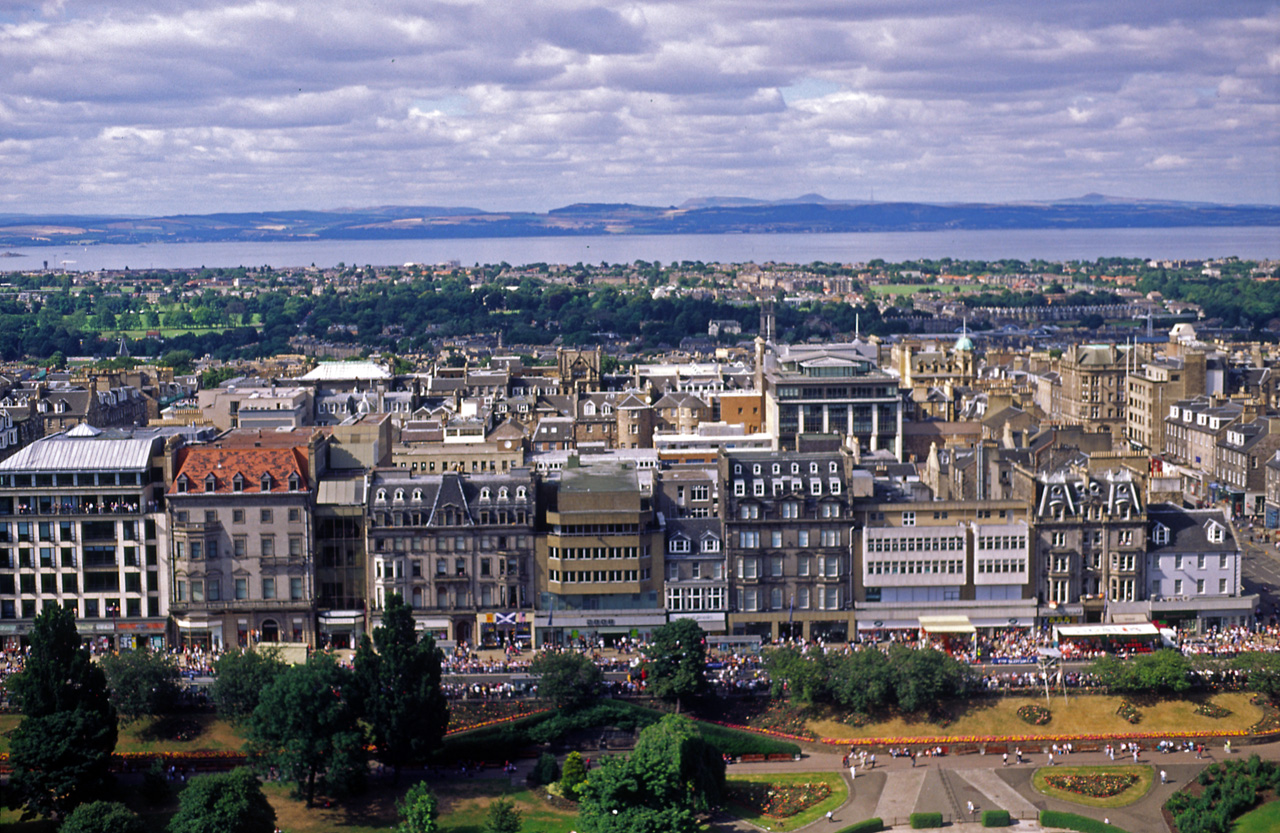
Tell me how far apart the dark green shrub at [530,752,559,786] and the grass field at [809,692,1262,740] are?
39.6 feet

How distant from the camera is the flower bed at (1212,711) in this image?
72500 millimetres

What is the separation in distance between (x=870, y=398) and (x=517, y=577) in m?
48.2

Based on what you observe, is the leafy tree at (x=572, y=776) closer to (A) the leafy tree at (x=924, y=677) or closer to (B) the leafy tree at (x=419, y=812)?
(B) the leafy tree at (x=419, y=812)

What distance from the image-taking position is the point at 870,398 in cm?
12194

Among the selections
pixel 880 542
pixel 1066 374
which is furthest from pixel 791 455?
pixel 1066 374

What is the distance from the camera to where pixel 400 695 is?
221 feet

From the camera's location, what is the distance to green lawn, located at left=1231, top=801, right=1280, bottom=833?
6241cm

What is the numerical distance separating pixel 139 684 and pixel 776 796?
28133 millimetres

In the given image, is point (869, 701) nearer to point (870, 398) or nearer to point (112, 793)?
point (112, 793)

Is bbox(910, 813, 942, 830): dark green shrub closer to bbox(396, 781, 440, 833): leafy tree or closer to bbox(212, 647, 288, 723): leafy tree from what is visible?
bbox(396, 781, 440, 833): leafy tree

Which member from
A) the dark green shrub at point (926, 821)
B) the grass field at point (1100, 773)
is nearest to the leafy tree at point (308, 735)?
the dark green shrub at point (926, 821)

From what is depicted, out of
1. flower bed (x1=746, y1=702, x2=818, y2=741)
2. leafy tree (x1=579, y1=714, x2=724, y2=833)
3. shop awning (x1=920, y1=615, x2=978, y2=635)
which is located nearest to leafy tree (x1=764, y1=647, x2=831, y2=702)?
flower bed (x1=746, y1=702, x2=818, y2=741)

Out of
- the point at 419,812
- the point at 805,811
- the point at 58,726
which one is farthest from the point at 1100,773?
the point at 58,726

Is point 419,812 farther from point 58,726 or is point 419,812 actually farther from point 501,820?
point 58,726
